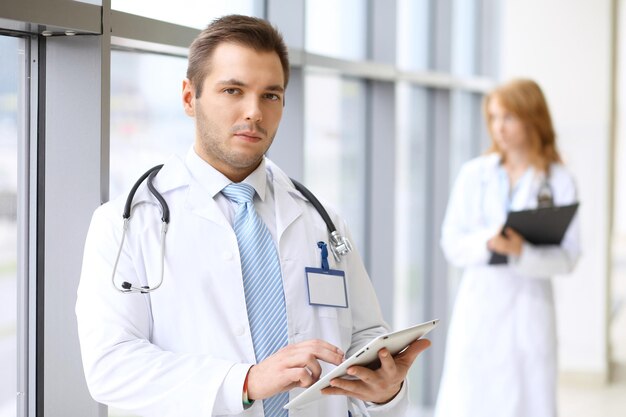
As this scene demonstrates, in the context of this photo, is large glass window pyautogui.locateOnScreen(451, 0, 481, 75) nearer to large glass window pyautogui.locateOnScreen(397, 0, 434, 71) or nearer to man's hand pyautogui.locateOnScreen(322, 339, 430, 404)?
large glass window pyautogui.locateOnScreen(397, 0, 434, 71)

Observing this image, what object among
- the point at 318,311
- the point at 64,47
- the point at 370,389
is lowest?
the point at 370,389

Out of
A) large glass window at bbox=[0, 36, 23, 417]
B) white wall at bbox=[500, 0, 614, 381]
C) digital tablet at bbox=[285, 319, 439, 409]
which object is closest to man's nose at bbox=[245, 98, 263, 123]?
digital tablet at bbox=[285, 319, 439, 409]

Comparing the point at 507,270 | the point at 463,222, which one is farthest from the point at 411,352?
the point at 463,222

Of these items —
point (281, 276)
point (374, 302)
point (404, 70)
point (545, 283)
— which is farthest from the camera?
point (404, 70)

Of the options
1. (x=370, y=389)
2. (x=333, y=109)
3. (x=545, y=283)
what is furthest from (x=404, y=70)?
(x=370, y=389)

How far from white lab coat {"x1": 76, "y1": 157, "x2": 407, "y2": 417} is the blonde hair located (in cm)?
199

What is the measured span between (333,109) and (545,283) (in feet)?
3.73

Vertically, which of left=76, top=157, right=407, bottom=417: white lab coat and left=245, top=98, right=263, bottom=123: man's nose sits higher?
left=245, top=98, right=263, bottom=123: man's nose

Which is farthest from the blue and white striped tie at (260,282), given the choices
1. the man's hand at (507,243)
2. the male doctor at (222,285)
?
the man's hand at (507,243)

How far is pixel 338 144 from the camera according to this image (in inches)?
148

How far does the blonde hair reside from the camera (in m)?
3.62

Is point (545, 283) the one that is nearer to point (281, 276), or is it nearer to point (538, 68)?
point (281, 276)

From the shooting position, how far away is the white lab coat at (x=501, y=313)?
352 cm

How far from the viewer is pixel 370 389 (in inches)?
64.6
